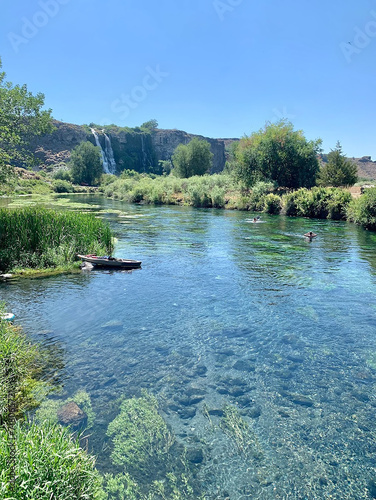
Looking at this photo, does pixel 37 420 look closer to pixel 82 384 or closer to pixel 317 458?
pixel 82 384

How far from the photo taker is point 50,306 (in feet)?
40.6

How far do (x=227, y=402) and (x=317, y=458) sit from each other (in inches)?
79.4

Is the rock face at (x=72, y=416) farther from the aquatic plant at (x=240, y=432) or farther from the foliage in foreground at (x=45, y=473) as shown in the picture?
the aquatic plant at (x=240, y=432)

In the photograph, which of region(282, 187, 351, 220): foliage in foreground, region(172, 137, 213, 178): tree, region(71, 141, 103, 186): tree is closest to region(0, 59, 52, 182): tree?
region(282, 187, 351, 220): foliage in foreground

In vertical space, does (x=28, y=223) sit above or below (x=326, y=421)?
above

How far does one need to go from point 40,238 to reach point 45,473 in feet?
51.0

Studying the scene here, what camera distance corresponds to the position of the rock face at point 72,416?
6.22 meters

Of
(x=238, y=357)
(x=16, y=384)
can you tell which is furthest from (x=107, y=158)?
(x=16, y=384)

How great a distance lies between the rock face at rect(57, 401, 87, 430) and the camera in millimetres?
6219

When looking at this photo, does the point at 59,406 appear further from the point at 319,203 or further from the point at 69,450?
the point at 319,203

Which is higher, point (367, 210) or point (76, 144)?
point (76, 144)

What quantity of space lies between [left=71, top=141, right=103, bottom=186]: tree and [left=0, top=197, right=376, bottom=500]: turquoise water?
10873 centimetres

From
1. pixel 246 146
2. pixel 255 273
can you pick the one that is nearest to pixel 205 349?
pixel 255 273

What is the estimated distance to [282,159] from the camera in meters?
58.3
